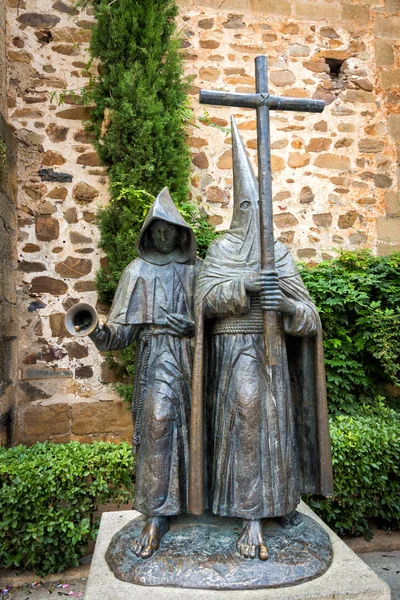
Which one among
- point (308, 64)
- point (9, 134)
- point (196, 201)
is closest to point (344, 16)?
point (308, 64)

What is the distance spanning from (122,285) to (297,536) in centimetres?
141

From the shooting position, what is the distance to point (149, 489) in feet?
7.00

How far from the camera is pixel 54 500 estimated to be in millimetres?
3553

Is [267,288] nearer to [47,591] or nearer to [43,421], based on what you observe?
[47,591]

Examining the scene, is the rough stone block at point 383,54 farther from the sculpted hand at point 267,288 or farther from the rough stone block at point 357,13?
the sculpted hand at point 267,288

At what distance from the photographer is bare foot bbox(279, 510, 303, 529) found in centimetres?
218

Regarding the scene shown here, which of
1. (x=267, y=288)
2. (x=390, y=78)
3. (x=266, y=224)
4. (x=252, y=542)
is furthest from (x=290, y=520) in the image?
(x=390, y=78)

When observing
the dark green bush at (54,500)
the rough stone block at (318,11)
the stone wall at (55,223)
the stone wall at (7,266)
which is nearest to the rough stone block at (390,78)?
the rough stone block at (318,11)

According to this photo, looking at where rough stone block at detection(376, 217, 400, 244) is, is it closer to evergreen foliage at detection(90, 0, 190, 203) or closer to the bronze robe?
evergreen foliage at detection(90, 0, 190, 203)

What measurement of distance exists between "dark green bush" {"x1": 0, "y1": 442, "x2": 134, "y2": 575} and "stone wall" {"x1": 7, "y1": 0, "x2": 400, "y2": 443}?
5.27 feet

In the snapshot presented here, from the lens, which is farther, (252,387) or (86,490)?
(86,490)

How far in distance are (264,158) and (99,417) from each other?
13.1ft

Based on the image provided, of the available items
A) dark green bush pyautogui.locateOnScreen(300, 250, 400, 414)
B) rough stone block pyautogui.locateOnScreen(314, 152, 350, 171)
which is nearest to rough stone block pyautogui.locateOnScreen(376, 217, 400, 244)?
dark green bush pyautogui.locateOnScreen(300, 250, 400, 414)

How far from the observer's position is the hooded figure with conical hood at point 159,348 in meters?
2.14
